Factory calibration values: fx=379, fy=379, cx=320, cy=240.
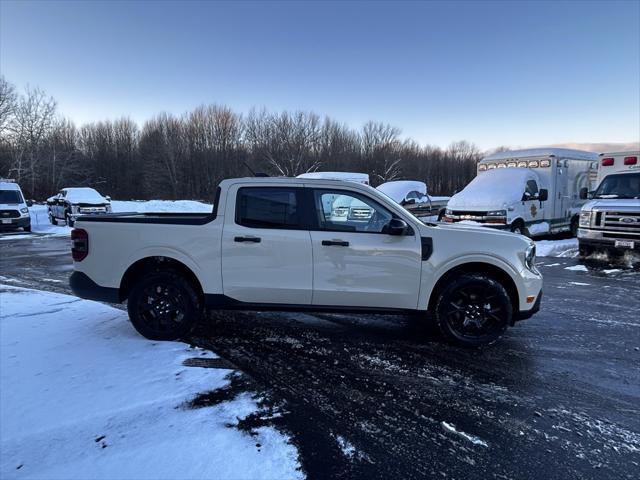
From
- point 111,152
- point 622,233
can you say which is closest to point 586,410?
point 622,233

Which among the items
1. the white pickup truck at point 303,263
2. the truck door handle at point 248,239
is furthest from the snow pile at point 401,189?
the truck door handle at point 248,239

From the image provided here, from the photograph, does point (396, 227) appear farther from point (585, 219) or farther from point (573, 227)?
point (573, 227)

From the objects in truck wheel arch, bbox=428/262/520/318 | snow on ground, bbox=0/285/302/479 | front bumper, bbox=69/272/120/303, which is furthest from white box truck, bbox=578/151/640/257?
front bumper, bbox=69/272/120/303

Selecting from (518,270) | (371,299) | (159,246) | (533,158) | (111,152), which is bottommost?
(371,299)

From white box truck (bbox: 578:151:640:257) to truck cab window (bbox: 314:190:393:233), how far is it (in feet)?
26.3

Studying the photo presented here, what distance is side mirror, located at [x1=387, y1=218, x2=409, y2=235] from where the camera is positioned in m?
4.21

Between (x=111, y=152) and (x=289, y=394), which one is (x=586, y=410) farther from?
(x=111, y=152)

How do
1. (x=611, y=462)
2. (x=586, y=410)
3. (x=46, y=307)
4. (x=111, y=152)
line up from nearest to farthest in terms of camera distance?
(x=611, y=462) → (x=586, y=410) → (x=46, y=307) → (x=111, y=152)

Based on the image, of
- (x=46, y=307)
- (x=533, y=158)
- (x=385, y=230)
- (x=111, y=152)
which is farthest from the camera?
(x=111, y=152)

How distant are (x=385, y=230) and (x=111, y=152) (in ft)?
216

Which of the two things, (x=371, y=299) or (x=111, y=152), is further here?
(x=111, y=152)

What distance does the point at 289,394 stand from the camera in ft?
10.9

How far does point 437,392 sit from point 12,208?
64.5 ft

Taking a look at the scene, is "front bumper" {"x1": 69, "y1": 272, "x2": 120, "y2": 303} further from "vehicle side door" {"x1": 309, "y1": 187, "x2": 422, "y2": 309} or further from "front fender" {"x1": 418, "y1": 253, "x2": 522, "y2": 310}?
"front fender" {"x1": 418, "y1": 253, "x2": 522, "y2": 310}
